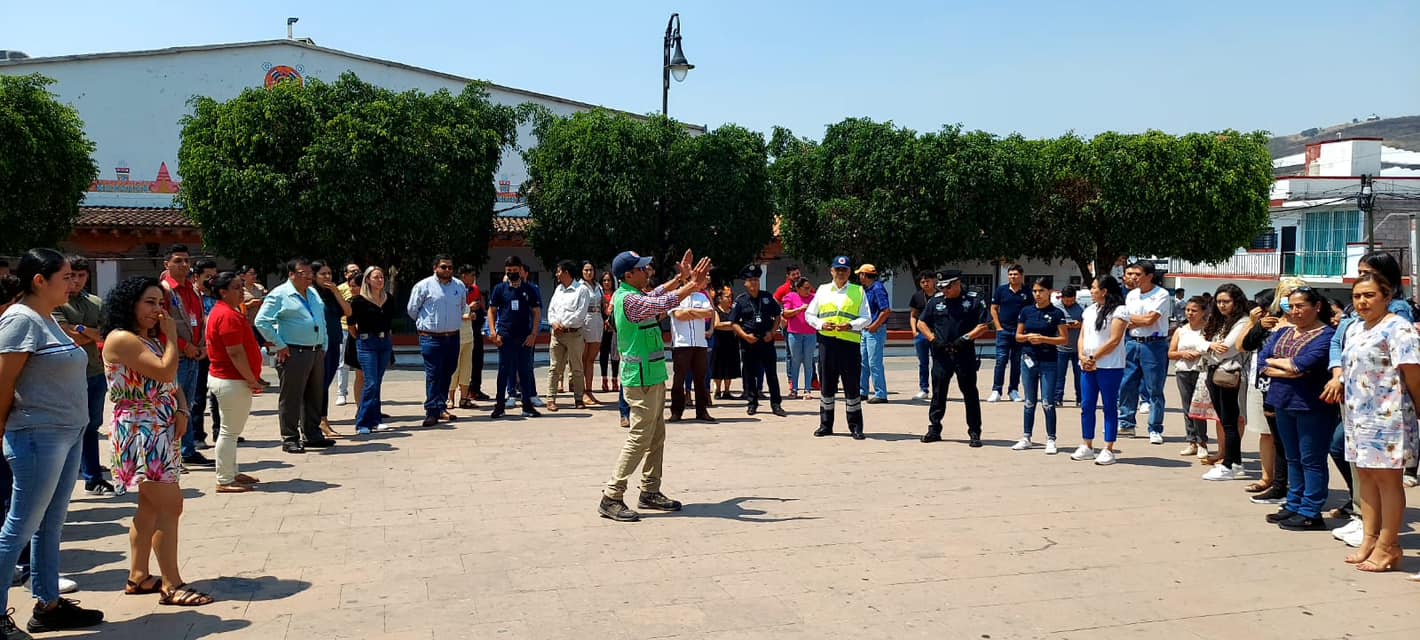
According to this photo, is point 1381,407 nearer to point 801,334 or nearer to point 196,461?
point 801,334

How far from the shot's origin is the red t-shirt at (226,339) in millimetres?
7734

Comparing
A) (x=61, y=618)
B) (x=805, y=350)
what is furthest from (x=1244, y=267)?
(x=61, y=618)

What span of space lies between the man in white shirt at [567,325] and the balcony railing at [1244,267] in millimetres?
35334

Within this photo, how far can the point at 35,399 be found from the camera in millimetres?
4477

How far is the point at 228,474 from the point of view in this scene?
7836 millimetres

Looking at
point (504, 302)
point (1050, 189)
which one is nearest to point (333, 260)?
point (504, 302)

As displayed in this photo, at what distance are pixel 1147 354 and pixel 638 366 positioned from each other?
18.3 feet

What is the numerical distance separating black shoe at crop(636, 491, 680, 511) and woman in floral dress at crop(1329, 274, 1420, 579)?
3.95m

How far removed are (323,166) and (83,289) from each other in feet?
51.7

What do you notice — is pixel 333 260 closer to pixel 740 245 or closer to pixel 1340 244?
pixel 740 245

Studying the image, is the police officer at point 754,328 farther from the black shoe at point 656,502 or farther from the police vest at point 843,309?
the black shoe at point 656,502


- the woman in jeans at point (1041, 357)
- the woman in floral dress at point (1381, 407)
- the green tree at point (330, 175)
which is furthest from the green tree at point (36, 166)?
the woman in floral dress at point (1381, 407)

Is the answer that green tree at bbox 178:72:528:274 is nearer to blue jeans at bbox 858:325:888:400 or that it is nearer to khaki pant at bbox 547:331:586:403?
khaki pant at bbox 547:331:586:403

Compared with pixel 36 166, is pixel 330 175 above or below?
below
